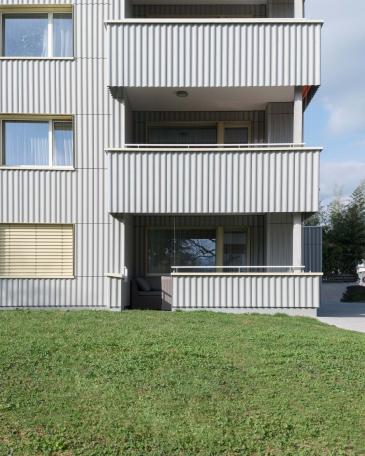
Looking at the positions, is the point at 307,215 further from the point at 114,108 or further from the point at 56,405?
the point at 56,405

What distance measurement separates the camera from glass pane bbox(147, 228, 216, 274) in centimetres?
1498

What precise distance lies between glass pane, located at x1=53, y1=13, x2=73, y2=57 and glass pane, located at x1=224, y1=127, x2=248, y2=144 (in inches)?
191

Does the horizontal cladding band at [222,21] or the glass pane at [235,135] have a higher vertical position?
the horizontal cladding band at [222,21]

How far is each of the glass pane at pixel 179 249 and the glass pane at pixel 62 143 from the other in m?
3.31

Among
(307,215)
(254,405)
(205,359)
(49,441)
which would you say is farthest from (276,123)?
(49,441)

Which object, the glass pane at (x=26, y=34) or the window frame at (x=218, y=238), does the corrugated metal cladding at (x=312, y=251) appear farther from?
the glass pane at (x=26, y=34)

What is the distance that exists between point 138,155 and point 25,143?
3137mm

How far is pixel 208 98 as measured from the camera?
13.8 metres

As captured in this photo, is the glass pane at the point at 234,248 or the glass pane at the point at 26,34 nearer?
the glass pane at the point at 26,34

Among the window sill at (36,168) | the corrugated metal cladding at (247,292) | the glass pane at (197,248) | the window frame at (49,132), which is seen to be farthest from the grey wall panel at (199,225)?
the window frame at (49,132)

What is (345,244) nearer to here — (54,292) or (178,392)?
(54,292)

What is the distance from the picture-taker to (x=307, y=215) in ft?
42.5

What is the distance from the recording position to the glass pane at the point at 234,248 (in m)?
14.9

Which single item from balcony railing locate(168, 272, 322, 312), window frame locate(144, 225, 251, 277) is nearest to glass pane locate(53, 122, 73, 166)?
window frame locate(144, 225, 251, 277)
